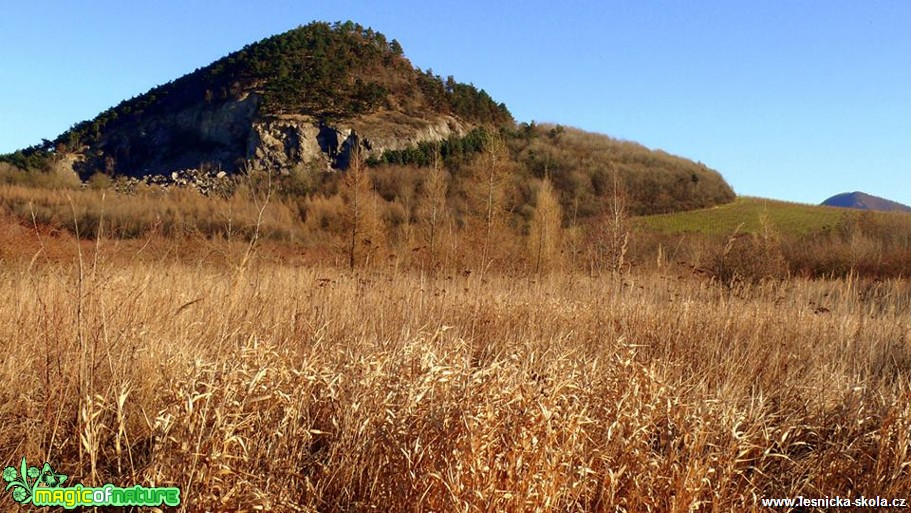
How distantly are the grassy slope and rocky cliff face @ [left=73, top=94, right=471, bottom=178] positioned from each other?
888 inches

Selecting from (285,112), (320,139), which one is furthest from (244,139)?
(320,139)

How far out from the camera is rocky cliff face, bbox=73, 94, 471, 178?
5006cm

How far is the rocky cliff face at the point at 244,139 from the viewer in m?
50.1

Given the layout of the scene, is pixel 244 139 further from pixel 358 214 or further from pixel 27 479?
pixel 27 479

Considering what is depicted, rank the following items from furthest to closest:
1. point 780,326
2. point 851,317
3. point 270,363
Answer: point 851,317, point 780,326, point 270,363

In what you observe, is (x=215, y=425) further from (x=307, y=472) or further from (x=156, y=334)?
(x=156, y=334)

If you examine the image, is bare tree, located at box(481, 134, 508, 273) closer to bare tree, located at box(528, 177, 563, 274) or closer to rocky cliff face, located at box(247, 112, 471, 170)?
bare tree, located at box(528, 177, 563, 274)

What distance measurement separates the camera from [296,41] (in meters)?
60.8

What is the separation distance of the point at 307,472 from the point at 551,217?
17.1 meters

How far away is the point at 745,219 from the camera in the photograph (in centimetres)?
4066

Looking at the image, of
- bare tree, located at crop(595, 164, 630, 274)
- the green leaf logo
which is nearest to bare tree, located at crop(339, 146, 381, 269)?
bare tree, located at crop(595, 164, 630, 274)

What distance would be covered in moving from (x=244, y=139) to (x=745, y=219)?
42.3m

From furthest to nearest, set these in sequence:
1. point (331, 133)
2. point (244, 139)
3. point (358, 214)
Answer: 1. point (244, 139)
2. point (331, 133)
3. point (358, 214)

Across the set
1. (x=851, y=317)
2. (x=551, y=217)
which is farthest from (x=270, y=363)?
(x=551, y=217)
